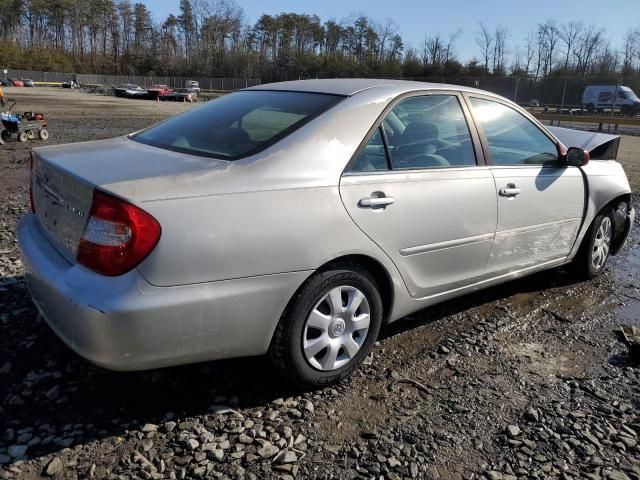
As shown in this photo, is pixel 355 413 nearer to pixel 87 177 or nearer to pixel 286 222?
pixel 286 222

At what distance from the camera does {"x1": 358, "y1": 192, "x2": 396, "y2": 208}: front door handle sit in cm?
289

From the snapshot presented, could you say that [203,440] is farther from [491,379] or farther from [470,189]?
[470,189]

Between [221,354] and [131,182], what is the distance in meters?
0.87

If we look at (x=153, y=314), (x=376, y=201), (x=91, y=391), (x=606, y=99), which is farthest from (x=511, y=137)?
(x=606, y=99)

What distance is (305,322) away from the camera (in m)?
2.76

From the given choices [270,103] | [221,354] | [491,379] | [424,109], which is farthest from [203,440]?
[424,109]

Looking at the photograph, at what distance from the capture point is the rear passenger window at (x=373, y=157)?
9.74 feet

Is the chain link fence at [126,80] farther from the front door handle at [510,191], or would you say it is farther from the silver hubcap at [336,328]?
the silver hubcap at [336,328]

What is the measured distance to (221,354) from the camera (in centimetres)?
257

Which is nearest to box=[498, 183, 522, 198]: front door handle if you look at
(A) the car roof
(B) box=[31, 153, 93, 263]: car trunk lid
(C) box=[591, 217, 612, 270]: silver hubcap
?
(A) the car roof

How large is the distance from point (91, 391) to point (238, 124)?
165 centimetres

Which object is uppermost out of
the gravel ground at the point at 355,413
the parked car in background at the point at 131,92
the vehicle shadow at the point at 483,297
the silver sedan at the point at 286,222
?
the parked car in background at the point at 131,92

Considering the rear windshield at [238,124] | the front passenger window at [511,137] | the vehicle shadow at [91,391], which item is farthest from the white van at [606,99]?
the vehicle shadow at [91,391]

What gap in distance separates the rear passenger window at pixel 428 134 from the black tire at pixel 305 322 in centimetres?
70
